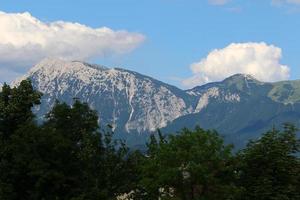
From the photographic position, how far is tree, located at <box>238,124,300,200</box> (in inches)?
1656

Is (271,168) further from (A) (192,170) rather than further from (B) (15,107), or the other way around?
(B) (15,107)

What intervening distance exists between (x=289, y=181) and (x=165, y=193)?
9.68m

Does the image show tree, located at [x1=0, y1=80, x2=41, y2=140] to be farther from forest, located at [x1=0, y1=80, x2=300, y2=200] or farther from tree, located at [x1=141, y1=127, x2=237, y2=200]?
tree, located at [x1=141, y1=127, x2=237, y2=200]

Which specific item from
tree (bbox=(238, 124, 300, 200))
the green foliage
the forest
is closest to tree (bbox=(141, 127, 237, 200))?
the forest

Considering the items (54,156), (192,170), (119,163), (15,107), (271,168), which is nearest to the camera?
(192,170)

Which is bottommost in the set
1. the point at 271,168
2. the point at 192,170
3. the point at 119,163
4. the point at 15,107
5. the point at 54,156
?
the point at 271,168

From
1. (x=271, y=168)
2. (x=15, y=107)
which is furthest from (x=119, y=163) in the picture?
(x=271, y=168)

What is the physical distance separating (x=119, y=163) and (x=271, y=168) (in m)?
21.2

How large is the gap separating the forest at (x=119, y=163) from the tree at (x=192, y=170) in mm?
77

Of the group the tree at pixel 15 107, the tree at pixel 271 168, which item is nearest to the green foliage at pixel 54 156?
the tree at pixel 15 107

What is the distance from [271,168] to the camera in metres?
43.6

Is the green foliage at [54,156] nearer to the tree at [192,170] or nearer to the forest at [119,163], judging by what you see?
the forest at [119,163]

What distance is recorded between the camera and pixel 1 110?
2119 inches

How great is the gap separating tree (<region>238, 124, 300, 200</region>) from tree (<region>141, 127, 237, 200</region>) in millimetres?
1506
